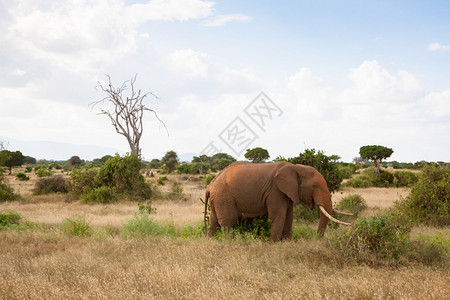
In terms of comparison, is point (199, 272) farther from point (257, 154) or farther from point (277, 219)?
point (257, 154)

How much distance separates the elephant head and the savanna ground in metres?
1.29

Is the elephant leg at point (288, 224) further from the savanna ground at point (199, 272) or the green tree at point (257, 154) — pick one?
the green tree at point (257, 154)

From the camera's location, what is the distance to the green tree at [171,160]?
60.4 meters

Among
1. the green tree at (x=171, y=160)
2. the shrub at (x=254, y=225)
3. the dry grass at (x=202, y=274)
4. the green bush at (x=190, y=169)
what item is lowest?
the dry grass at (x=202, y=274)

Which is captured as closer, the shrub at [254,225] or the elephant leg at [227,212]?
the elephant leg at [227,212]

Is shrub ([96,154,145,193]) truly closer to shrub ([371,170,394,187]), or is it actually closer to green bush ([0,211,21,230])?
green bush ([0,211,21,230])

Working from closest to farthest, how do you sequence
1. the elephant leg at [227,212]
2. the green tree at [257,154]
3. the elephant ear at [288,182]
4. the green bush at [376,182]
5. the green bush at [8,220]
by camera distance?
1. the elephant ear at [288,182]
2. the elephant leg at [227,212]
3. the green bush at [8,220]
4. the green bush at [376,182]
5. the green tree at [257,154]

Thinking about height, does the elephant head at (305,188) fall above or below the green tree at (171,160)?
below

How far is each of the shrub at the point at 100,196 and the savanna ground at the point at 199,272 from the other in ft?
41.0

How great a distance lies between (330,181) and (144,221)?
7.14 meters

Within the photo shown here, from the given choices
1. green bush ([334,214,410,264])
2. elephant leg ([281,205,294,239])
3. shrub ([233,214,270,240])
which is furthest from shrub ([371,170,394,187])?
green bush ([334,214,410,264])

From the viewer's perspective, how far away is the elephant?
9781mm

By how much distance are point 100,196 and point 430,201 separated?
1672cm

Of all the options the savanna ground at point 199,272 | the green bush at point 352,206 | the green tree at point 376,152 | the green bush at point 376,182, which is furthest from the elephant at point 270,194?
the green tree at point 376,152
